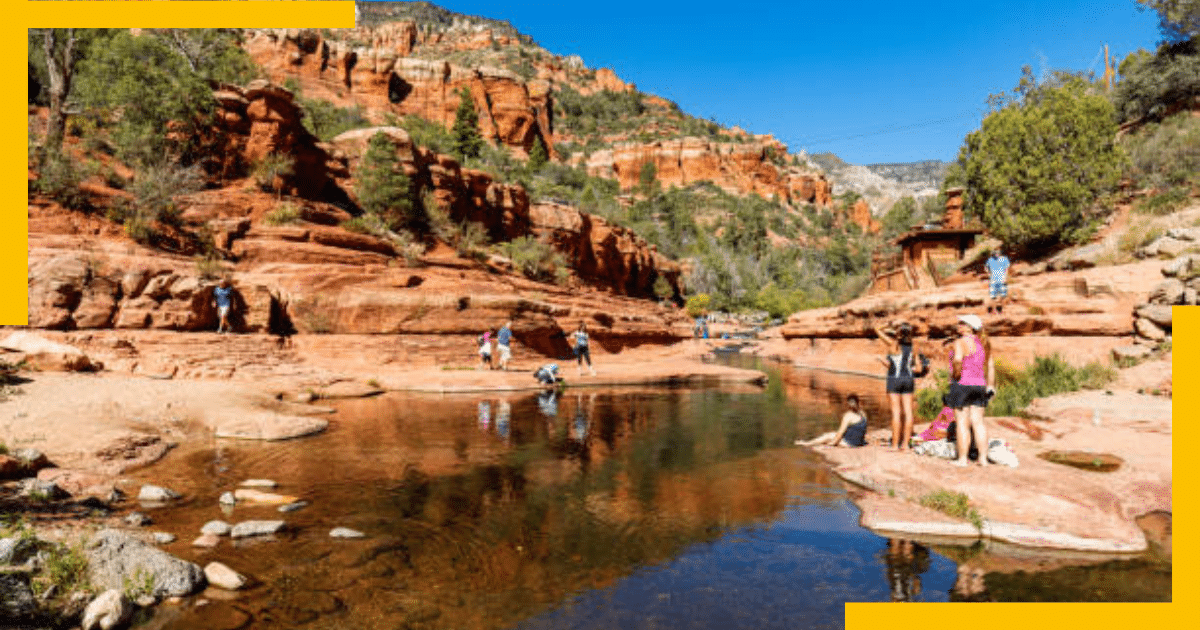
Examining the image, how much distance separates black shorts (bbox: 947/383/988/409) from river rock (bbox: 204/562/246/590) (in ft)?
25.6

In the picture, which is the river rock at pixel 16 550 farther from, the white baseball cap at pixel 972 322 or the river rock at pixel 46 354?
the river rock at pixel 46 354

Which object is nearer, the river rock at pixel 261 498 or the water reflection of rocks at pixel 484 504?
the water reflection of rocks at pixel 484 504

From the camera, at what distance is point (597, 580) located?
5012mm

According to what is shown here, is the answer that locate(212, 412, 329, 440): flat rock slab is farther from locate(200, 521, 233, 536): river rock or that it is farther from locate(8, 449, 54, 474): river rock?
locate(200, 521, 233, 536): river rock

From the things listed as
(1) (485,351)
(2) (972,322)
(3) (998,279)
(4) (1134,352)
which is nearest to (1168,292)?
(4) (1134,352)

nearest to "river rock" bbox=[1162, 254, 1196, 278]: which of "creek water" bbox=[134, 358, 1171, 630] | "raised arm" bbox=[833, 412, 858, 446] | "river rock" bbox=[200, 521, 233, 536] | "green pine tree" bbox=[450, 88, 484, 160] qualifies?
"raised arm" bbox=[833, 412, 858, 446]

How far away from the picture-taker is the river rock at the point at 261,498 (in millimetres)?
6559

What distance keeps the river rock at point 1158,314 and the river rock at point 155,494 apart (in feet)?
61.9

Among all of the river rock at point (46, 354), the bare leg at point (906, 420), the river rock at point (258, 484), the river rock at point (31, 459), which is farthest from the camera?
the river rock at point (46, 354)

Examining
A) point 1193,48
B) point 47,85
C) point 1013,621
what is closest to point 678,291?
point 1193,48

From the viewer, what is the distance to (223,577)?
4.54m

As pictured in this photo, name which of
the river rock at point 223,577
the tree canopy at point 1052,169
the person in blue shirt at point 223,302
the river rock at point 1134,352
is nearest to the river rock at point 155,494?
the river rock at point 223,577

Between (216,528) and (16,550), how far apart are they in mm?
1685

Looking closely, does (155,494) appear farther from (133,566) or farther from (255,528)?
(133,566)
